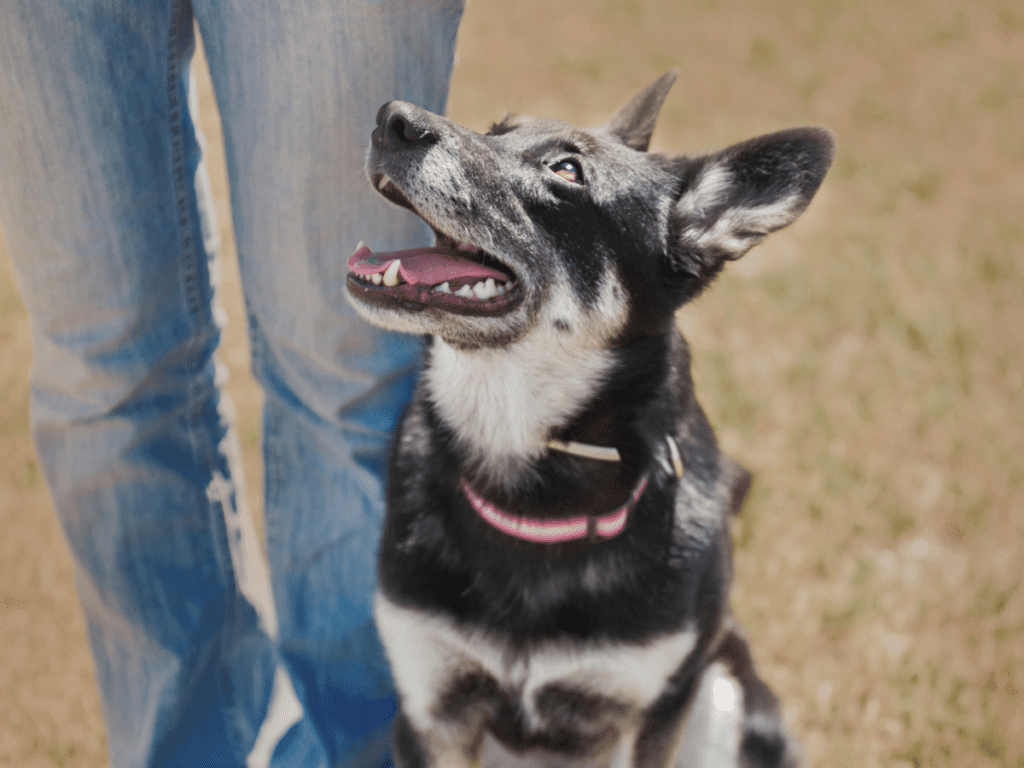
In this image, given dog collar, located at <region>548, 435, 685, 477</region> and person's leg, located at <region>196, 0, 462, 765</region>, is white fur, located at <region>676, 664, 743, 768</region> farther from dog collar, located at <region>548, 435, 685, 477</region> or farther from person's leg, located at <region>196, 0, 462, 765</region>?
person's leg, located at <region>196, 0, 462, 765</region>

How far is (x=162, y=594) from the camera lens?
2.31m

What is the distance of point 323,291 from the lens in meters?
2.15

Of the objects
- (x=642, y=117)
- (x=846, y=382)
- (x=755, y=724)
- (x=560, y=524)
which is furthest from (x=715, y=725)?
(x=846, y=382)

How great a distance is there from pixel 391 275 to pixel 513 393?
425 millimetres

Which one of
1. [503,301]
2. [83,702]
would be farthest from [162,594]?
[503,301]

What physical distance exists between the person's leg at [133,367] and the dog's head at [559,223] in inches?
21.0

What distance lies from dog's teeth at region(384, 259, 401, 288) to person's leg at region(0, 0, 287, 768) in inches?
23.7

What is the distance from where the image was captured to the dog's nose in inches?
69.0

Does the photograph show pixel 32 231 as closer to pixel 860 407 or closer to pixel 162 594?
pixel 162 594

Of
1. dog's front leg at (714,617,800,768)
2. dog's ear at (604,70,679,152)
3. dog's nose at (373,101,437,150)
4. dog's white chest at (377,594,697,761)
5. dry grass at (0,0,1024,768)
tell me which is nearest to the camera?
dog's nose at (373,101,437,150)

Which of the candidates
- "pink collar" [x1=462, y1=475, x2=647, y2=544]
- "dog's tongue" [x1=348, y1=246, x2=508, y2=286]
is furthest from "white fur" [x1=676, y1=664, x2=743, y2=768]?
"dog's tongue" [x1=348, y1=246, x2=508, y2=286]

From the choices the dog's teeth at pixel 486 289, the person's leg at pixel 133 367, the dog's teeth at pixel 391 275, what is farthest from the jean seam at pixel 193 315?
the dog's teeth at pixel 486 289

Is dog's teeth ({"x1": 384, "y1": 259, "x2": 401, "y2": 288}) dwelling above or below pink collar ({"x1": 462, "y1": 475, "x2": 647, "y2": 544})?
above

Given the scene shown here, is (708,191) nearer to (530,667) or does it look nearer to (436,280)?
(436,280)
